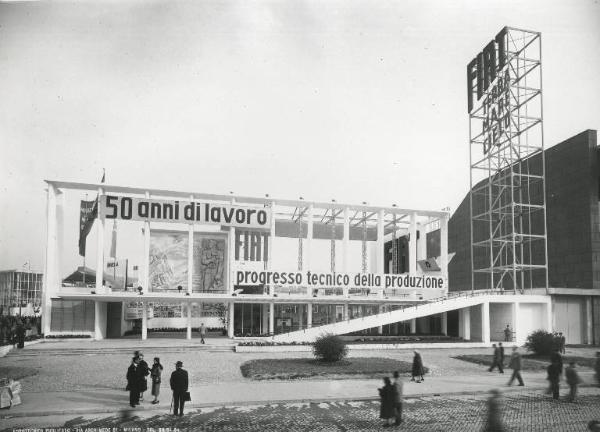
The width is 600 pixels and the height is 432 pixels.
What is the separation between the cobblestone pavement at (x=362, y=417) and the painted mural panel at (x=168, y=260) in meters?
28.9

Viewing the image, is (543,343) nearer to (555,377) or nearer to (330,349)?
(330,349)

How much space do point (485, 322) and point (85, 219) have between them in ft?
99.6

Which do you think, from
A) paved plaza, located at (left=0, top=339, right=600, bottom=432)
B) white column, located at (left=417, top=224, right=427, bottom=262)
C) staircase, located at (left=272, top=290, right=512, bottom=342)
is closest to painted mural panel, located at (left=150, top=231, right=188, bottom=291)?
staircase, located at (left=272, top=290, right=512, bottom=342)

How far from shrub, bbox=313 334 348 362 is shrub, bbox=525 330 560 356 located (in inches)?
442

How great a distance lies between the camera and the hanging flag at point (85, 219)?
40.5m

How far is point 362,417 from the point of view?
14625 mm

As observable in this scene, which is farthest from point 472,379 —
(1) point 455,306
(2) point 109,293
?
(2) point 109,293

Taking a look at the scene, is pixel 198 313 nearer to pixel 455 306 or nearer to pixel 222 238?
pixel 222 238

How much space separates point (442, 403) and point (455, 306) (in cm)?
2468

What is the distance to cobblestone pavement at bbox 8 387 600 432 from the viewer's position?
13398mm

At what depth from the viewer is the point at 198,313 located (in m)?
47.1

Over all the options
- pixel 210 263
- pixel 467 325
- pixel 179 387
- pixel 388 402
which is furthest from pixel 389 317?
pixel 179 387

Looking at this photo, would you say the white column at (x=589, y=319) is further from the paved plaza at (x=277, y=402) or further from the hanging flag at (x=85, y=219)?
the hanging flag at (x=85, y=219)

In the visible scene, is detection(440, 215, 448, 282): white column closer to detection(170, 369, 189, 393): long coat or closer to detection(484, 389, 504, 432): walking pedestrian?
detection(170, 369, 189, 393): long coat
